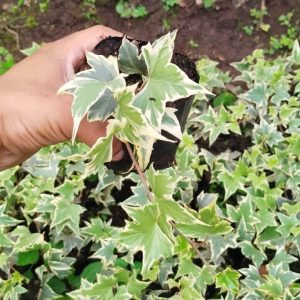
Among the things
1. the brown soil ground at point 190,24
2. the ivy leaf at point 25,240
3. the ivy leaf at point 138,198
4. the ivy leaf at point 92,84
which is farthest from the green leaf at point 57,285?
the brown soil ground at point 190,24

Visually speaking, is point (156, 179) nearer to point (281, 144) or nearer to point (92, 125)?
→ point (92, 125)

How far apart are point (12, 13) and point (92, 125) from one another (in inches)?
74.5

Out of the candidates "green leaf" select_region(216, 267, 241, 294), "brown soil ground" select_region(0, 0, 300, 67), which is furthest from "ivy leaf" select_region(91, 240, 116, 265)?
"brown soil ground" select_region(0, 0, 300, 67)

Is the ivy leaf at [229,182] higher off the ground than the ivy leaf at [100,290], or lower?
higher

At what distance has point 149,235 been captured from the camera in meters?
1.09

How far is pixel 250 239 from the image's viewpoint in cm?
192

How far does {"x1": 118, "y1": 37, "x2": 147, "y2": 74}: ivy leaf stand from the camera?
1.17 m

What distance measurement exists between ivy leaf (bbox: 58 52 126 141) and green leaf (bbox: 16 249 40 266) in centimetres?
103

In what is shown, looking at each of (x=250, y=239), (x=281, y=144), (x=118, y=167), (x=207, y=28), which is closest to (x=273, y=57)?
(x=207, y=28)

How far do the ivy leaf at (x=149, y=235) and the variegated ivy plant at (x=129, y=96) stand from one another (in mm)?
123

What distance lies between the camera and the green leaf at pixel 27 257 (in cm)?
197

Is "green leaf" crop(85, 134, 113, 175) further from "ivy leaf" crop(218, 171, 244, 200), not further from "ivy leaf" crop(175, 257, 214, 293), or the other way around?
"ivy leaf" crop(218, 171, 244, 200)

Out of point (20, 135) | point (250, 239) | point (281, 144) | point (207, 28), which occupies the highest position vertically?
point (20, 135)

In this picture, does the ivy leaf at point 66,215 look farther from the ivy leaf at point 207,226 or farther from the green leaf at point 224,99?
the green leaf at point 224,99
